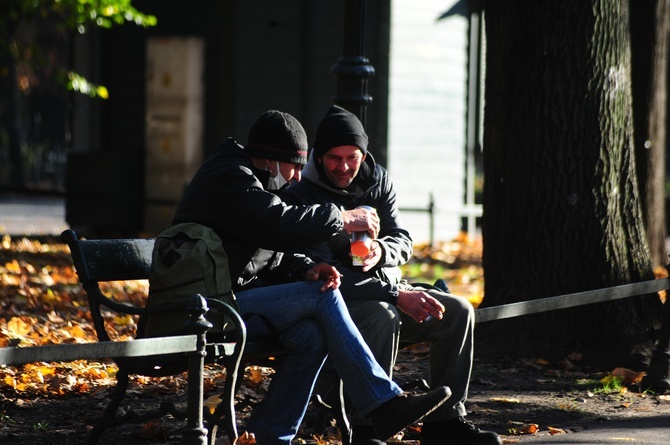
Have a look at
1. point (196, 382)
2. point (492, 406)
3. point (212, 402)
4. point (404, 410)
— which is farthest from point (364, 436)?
point (492, 406)

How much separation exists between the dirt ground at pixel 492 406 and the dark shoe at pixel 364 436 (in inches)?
19.3

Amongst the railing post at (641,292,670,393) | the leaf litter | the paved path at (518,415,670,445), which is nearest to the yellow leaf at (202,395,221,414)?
the leaf litter

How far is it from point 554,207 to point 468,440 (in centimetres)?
254

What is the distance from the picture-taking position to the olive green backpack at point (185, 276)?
479 cm

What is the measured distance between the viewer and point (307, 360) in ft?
15.9

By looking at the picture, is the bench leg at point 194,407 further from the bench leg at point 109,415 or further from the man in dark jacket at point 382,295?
the man in dark jacket at point 382,295

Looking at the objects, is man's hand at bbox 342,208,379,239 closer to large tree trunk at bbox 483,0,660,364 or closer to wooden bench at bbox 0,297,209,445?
wooden bench at bbox 0,297,209,445

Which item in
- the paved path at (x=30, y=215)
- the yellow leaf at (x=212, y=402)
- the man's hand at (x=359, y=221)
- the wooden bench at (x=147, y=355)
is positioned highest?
the man's hand at (x=359, y=221)

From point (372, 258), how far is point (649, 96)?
648 cm

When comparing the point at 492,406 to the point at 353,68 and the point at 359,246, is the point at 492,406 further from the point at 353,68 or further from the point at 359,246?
the point at 353,68

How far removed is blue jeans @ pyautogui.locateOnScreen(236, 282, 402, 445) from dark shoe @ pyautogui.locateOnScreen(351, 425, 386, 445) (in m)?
0.18

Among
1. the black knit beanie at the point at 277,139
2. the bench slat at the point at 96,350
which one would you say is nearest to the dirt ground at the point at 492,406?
the bench slat at the point at 96,350

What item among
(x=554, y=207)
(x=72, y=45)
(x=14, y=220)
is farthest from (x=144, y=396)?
(x=14, y=220)

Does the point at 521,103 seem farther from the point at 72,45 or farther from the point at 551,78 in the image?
the point at 72,45
